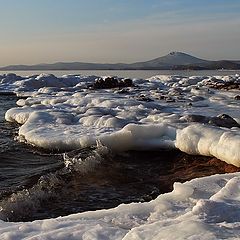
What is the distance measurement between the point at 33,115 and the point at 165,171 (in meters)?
6.81

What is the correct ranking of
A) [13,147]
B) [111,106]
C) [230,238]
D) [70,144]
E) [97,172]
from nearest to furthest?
1. [230,238]
2. [97,172]
3. [70,144]
4. [13,147]
5. [111,106]

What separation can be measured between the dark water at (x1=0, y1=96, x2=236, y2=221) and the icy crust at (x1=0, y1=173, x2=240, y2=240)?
160 centimetres

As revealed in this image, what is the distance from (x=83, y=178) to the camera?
727 cm

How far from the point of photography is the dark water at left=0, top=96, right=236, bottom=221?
5934 millimetres

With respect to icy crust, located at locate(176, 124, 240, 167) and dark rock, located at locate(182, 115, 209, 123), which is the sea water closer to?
icy crust, located at locate(176, 124, 240, 167)

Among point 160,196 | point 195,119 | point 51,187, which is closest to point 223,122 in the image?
point 195,119

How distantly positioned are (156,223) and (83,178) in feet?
12.2

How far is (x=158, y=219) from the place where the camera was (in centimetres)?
401

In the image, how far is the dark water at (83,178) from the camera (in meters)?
5.93

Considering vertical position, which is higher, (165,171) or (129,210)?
(129,210)

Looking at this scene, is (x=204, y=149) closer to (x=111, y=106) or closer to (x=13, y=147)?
(x=13, y=147)

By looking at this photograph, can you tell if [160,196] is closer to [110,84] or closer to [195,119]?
[195,119]

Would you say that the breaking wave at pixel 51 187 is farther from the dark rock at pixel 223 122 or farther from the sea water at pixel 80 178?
the dark rock at pixel 223 122

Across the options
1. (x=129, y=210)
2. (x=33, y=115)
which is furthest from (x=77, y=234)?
(x=33, y=115)
